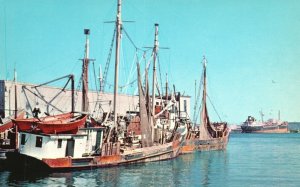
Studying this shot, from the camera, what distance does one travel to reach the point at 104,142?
3931 centimetres

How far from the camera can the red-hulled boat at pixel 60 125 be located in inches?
1368

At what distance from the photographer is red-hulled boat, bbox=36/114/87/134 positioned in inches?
1368

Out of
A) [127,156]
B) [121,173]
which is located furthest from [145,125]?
[121,173]

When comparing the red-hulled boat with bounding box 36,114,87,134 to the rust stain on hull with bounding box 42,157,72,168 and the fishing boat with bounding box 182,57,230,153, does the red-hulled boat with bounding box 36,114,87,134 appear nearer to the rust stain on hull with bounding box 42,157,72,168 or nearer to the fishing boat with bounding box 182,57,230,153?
the rust stain on hull with bounding box 42,157,72,168

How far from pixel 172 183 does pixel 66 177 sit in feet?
27.0

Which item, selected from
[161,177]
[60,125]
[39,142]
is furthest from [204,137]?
[39,142]

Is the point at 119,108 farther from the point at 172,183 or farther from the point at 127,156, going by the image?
the point at 172,183

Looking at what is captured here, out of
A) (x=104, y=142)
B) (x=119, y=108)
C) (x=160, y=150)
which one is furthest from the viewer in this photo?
(x=119, y=108)

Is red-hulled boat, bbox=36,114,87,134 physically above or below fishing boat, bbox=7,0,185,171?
above

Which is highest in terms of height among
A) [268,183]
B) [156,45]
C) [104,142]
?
[156,45]

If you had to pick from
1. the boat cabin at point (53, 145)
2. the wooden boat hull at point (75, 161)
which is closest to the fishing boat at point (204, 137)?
the wooden boat hull at point (75, 161)

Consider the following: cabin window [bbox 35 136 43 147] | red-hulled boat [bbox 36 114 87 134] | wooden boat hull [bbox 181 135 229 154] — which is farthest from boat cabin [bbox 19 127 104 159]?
wooden boat hull [bbox 181 135 229 154]

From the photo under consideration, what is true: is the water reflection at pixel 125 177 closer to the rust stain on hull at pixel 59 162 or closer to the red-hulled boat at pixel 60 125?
the rust stain on hull at pixel 59 162

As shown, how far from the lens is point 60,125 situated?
116 ft
